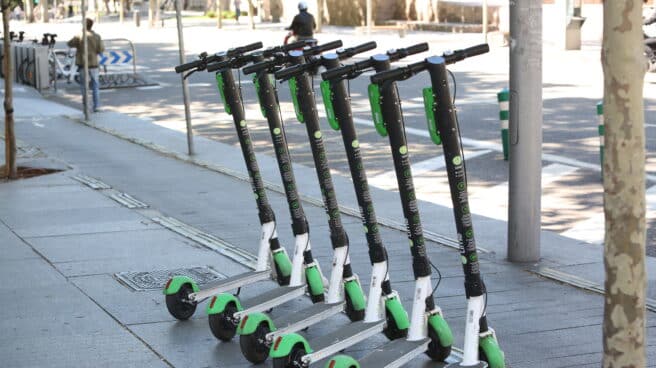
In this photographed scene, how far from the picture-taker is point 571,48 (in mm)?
35219

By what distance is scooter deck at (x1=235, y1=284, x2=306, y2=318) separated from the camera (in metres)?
7.01

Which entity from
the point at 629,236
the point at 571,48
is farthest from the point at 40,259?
the point at 571,48

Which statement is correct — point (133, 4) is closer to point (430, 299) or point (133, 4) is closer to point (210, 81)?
point (210, 81)

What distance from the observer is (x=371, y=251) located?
6.57 meters

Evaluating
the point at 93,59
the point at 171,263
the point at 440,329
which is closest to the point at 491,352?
the point at 440,329

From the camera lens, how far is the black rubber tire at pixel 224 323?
6.91m

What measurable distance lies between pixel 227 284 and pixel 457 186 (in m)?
2.06

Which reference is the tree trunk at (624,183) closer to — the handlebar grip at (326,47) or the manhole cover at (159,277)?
the handlebar grip at (326,47)

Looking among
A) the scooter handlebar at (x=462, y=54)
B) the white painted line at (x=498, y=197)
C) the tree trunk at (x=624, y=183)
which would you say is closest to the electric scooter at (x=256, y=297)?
the scooter handlebar at (x=462, y=54)

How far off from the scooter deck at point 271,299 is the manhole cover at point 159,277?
1.49 m

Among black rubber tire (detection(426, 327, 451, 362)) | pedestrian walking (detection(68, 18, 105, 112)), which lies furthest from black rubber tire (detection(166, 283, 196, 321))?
pedestrian walking (detection(68, 18, 105, 112))

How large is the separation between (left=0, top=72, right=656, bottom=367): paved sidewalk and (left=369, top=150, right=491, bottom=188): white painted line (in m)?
Result: 0.45

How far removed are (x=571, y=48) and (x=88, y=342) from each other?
2999 centimetres

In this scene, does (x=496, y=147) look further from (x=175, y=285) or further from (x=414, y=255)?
(x=414, y=255)
